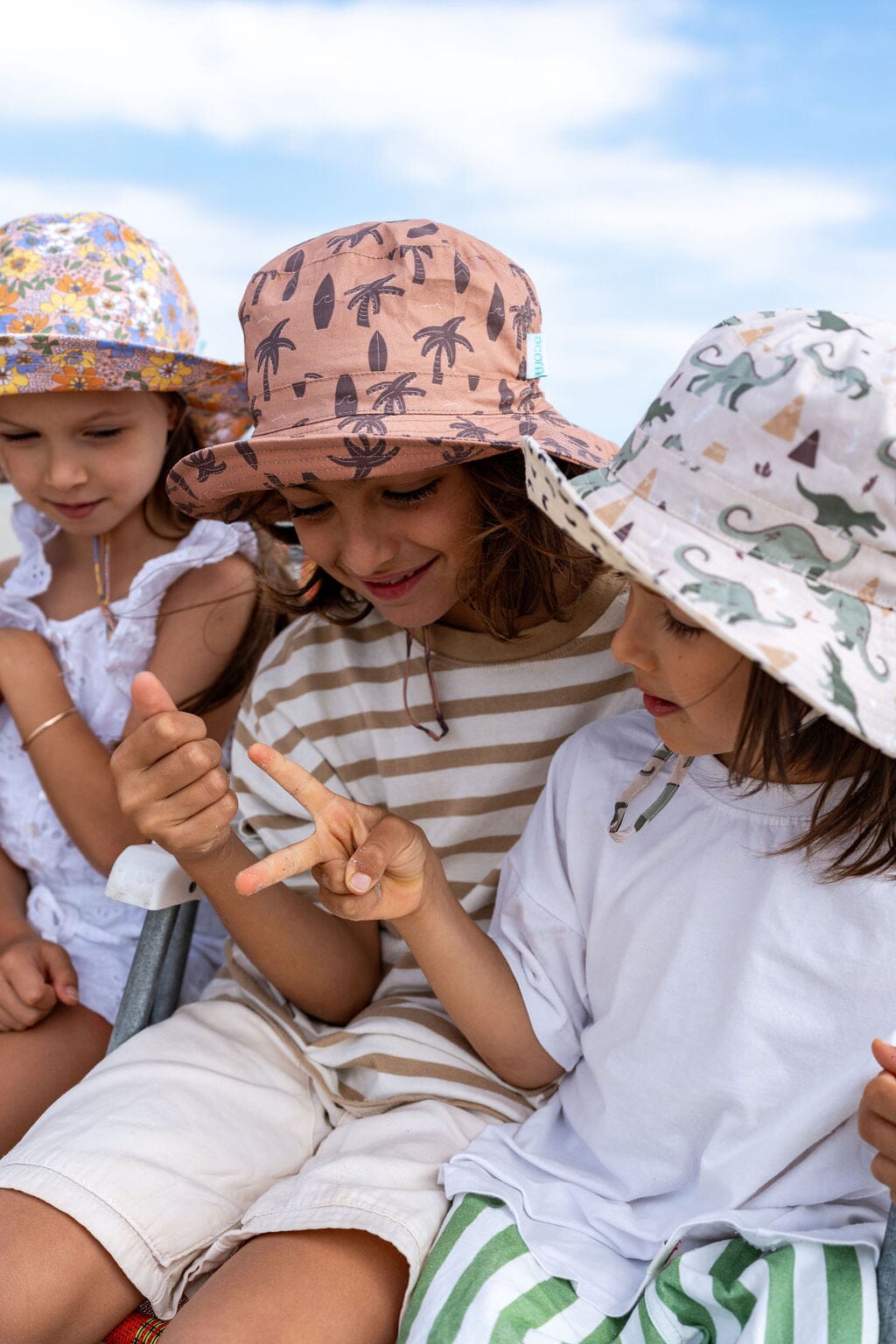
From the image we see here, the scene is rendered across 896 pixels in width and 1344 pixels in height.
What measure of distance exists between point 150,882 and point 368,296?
2.39 feet

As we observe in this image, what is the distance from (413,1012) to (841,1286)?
2.06 feet

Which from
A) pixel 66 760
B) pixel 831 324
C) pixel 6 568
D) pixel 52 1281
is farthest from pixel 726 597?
pixel 6 568

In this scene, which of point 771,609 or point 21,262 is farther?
point 21,262

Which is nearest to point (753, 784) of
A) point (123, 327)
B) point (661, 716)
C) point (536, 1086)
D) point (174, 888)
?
point (661, 716)

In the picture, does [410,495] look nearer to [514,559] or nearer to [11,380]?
[514,559]

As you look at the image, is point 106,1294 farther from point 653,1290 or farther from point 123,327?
point 123,327

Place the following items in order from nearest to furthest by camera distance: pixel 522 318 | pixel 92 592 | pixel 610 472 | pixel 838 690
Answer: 1. pixel 838 690
2. pixel 610 472
3. pixel 522 318
4. pixel 92 592

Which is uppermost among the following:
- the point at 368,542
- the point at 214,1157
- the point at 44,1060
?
the point at 368,542

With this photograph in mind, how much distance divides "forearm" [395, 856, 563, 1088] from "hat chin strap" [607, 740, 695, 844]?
0.20 meters

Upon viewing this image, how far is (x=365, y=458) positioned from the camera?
1.39m

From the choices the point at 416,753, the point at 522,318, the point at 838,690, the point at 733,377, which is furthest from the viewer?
the point at 416,753

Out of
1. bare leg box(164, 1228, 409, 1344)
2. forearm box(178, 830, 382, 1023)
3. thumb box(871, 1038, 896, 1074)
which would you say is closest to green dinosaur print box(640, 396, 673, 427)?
thumb box(871, 1038, 896, 1074)

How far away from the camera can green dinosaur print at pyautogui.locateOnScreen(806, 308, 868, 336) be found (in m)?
1.12

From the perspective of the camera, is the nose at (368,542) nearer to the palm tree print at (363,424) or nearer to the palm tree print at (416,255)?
the palm tree print at (363,424)
